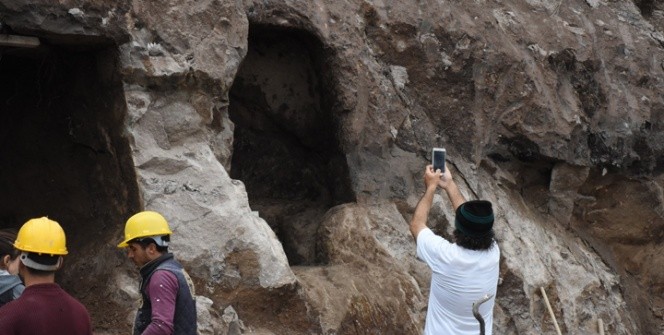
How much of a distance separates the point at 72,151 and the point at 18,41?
109 centimetres

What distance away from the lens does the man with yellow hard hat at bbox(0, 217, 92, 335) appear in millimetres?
3988

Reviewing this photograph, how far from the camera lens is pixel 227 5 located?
726 centimetres

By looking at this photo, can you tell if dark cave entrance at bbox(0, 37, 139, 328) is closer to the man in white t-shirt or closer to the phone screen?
the phone screen

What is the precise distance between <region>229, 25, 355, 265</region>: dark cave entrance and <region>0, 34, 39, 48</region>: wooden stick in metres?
2.06

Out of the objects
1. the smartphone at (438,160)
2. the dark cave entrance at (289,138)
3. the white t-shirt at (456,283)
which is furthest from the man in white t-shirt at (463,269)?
the dark cave entrance at (289,138)

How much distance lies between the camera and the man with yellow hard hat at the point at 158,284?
4418 millimetres

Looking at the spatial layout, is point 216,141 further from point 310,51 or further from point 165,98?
point 310,51

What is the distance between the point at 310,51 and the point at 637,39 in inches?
147

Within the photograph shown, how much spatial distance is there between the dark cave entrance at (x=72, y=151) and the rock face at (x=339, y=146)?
17 mm

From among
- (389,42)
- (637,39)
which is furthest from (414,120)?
(637,39)

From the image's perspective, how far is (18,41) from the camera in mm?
6324

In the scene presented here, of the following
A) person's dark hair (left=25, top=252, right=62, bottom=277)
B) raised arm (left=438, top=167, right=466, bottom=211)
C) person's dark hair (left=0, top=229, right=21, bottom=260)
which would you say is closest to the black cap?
raised arm (left=438, top=167, right=466, bottom=211)

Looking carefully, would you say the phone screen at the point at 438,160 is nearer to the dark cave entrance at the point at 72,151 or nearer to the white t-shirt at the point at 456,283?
the white t-shirt at the point at 456,283

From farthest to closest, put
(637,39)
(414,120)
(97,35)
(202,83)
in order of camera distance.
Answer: (637,39)
(414,120)
(202,83)
(97,35)
